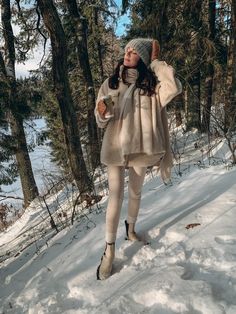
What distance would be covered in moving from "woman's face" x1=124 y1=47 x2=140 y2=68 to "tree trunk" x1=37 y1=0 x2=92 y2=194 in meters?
3.53

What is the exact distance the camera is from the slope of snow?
2.84m

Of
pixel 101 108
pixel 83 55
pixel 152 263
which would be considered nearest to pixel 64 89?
pixel 101 108

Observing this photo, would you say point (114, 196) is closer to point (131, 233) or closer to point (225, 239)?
point (131, 233)

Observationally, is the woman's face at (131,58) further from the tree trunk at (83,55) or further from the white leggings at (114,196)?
the tree trunk at (83,55)

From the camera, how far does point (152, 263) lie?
136 inches

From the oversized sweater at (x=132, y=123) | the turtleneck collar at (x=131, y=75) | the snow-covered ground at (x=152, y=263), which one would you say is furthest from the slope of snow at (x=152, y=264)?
the turtleneck collar at (x=131, y=75)

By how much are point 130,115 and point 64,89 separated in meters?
4.07

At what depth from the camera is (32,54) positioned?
44.2 ft

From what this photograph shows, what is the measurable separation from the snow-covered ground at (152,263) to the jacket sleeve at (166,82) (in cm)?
134

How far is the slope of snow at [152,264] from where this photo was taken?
2843mm

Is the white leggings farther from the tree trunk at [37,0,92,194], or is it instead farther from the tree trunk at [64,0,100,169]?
the tree trunk at [64,0,100,169]

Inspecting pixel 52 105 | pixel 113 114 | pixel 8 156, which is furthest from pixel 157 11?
pixel 52 105

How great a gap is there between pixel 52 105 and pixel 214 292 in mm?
22886

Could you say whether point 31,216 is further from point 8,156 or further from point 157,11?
point 157,11
